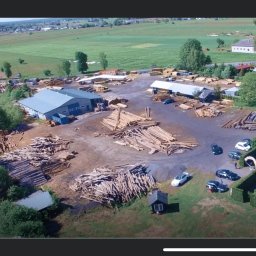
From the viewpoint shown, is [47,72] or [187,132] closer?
[187,132]

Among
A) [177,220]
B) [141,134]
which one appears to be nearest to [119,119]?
[141,134]

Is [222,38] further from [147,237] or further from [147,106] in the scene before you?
[147,237]

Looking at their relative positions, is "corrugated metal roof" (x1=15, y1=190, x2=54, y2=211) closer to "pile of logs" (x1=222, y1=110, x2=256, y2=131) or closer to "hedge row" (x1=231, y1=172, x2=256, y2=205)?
"hedge row" (x1=231, y1=172, x2=256, y2=205)

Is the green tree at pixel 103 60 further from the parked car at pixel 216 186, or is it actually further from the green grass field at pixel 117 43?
the parked car at pixel 216 186

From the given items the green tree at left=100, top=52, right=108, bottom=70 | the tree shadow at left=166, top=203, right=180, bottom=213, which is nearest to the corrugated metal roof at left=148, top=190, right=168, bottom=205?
the tree shadow at left=166, top=203, right=180, bottom=213

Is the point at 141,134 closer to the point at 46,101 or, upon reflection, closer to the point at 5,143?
the point at 46,101
